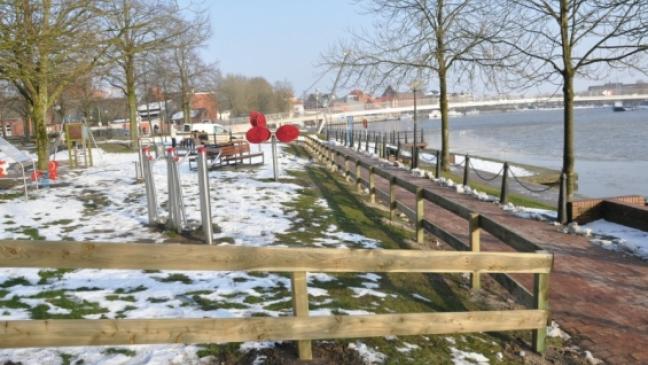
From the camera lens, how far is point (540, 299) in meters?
4.41

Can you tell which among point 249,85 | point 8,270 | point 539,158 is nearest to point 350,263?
point 8,270

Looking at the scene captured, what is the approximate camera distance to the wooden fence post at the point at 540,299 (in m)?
4.39

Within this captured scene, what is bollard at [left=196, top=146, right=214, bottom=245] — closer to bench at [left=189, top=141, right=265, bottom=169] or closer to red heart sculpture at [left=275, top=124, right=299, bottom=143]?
red heart sculpture at [left=275, top=124, right=299, bottom=143]

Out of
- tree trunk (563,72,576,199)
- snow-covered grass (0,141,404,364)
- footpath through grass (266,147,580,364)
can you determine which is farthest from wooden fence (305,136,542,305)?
tree trunk (563,72,576,199)

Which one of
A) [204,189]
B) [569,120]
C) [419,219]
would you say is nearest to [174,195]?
[204,189]

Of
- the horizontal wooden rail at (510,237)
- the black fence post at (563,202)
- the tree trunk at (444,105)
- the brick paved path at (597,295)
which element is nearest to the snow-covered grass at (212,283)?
the horizontal wooden rail at (510,237)

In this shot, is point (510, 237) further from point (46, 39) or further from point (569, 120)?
point (569, 120)

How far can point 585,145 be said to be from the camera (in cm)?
3959

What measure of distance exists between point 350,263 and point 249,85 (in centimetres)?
9306

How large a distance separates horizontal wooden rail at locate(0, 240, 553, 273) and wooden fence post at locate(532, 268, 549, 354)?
9 cm

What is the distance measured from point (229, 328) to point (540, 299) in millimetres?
2606

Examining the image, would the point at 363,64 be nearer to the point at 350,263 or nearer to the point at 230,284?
the point at 230,284

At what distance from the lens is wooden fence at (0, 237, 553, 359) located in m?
3.15

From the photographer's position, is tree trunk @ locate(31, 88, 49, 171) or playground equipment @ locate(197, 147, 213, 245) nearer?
playground equipment @ locate(197, 147, 213, 245)
